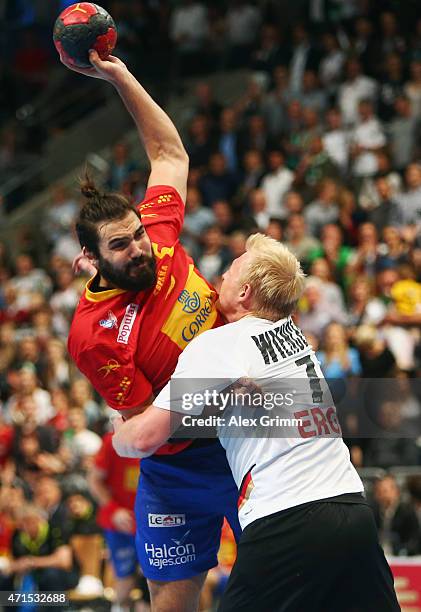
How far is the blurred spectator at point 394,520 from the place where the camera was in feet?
28.6

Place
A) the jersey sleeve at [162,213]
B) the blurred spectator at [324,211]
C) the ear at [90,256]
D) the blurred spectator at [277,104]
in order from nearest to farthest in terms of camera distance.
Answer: the ear at [90,256] → the jersey sleeve at [162,213] → the blurred spectator at [324,211] → the blurred spectator at [277,104]

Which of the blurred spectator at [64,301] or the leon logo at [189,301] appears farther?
the blurred spectator at [64,301]

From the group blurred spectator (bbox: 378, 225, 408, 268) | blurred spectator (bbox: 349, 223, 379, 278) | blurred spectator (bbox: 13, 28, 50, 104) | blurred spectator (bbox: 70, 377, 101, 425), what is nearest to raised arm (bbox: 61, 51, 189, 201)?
blurred spectator (bbox: 378, 225, 408, 268)

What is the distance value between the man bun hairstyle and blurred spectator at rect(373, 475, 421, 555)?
485cm

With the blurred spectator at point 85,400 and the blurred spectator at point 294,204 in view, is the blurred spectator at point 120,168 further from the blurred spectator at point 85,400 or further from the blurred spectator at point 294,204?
the blurred spectator at point 85,400

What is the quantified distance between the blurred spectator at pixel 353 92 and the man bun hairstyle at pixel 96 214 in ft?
29.2

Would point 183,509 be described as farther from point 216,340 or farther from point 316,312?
point 316,312

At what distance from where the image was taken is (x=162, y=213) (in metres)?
5.28

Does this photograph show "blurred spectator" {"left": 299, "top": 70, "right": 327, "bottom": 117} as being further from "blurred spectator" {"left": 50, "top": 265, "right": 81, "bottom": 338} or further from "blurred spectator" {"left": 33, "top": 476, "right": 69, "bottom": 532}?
"blurred spectator" {"left": 33, "top": 476, "right": 69, "bottom": 532}

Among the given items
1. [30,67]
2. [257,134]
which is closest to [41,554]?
[257,134]

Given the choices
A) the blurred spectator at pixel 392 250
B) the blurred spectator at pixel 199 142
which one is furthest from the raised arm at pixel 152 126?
the blurred spectator at pixel 199 142

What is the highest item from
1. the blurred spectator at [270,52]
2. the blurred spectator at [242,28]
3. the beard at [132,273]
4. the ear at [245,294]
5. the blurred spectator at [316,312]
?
the blurred spectator at [242,28]

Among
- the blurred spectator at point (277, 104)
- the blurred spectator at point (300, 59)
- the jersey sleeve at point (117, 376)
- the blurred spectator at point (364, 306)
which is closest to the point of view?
the jersey sleeve at point (117, 376)

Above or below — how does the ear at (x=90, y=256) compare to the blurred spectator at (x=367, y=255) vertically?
above
